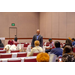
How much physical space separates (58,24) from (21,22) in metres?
5.56

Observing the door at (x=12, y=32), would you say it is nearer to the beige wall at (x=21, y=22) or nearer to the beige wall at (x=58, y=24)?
the beige wall at (x=21, y=22)

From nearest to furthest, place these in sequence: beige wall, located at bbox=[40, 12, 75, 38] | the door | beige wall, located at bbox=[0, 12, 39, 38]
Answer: beige wall, located at bbox=[40, 12, 75, 38] → beige wall, located at bbox=[0, 12, 39, 38] → the door

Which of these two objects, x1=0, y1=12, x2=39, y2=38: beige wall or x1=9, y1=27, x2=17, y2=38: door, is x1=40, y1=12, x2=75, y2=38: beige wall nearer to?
x1=0, y1=12, x2=39, y2=38: beige wall

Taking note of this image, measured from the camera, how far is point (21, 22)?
1558cm

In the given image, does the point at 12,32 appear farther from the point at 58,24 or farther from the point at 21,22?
the point at 58,24

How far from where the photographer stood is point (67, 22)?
451 inches

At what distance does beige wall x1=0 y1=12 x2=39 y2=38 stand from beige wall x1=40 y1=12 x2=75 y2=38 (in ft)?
3.98

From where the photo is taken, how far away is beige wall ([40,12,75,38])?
36.6 feet

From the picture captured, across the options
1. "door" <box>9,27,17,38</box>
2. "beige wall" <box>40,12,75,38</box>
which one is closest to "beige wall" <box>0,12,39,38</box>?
"door" <box>9,27,17,38</box>

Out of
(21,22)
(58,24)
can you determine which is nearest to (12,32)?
(21,22)
